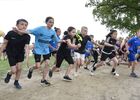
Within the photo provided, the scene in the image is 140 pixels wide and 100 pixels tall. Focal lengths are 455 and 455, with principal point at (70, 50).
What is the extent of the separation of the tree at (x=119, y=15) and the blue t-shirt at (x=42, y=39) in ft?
100

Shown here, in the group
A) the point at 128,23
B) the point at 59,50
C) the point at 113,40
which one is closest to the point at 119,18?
the point at 128,23

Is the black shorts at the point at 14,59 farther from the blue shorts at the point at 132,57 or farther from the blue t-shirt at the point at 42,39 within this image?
the blue shorts at the point at 132,57

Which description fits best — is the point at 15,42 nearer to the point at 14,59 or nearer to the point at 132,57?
the point at 14,59

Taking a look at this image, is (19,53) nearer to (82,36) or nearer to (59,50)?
(59,50)

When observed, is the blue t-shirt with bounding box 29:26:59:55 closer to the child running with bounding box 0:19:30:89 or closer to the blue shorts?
the child running with bounding box 0:19:30:89

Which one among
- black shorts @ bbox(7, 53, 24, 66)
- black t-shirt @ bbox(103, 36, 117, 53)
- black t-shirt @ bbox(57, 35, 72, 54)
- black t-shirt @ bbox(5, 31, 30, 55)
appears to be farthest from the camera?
black t-shirt @ bbox(103, 36, 117, 53)

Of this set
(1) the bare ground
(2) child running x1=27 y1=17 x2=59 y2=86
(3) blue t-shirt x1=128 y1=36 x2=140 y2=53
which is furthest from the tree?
(2) child running x1=27 y1=17 x2=59 y2=86

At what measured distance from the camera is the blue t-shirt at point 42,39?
43.9ft

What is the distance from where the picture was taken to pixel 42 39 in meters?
13.5

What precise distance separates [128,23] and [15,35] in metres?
32.9

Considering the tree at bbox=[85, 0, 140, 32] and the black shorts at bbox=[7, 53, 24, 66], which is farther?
the tree at bbox=[85, 0, 140, 32]

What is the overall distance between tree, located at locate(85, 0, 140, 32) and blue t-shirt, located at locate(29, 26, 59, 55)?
30586 millimetres

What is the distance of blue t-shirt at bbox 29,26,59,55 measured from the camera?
1338cm

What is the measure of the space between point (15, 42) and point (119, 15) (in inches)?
1287
